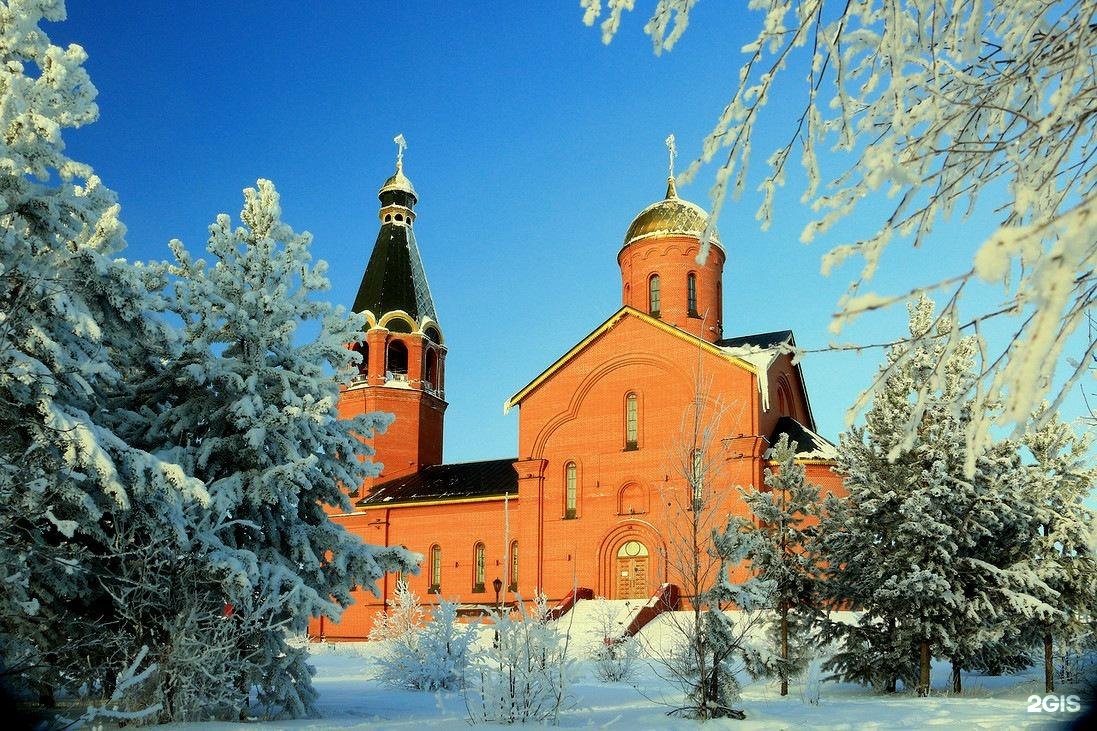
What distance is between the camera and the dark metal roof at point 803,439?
27.4 m

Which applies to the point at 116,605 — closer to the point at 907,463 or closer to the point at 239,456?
the point at 239,456

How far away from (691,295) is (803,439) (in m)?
7.39

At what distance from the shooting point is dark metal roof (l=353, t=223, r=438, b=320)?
37.7m

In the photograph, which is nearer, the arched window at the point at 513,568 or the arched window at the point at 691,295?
the arched window at the point at 513,568

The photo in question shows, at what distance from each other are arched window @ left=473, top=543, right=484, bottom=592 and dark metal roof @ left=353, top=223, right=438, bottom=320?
10.1 m

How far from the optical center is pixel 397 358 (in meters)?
37.7

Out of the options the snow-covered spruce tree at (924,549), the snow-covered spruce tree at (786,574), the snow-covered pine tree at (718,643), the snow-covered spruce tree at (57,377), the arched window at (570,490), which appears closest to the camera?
the snow-covered spruce tree at (57,377)

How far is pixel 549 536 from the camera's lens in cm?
3017

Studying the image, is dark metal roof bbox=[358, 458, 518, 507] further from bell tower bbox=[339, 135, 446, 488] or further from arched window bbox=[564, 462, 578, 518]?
arched window bbox=[564, 462, 578, 518]

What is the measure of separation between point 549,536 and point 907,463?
16.0m

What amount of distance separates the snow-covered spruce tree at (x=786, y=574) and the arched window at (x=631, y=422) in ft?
41.2

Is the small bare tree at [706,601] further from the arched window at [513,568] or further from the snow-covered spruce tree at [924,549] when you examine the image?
the arched window at [513,568]

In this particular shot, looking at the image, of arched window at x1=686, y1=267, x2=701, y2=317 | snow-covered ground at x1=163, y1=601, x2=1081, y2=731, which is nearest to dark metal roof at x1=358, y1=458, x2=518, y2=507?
arched window at x1=686, y1=267, x2=701, y2=317

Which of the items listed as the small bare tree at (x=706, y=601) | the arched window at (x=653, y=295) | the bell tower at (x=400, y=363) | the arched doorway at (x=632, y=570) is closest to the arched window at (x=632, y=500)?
the arched doorway at (x=632, y=570)
